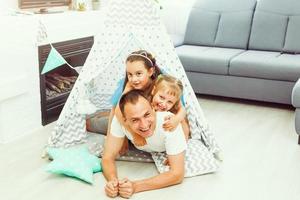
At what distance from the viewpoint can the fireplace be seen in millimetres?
3631

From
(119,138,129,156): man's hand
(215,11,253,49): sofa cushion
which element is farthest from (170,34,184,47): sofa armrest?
(119,138,129,156): man's hand

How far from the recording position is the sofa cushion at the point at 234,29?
465 centimetres

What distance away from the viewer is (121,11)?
121 inches

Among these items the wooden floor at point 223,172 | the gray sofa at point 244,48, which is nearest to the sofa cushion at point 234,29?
the gray sofa at point 244,48

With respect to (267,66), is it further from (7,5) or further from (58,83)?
(7,5)

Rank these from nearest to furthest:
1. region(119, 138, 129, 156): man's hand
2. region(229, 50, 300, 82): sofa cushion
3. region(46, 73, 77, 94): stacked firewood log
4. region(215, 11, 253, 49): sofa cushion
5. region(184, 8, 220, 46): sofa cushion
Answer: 1. region(119, 138, 129, 156): man's hand
2. region(229, 50, 300, 82): sofa cushion
3. region(46, 73, 77, 94): stacked firewood log
4. region(215, 11, 253, 49): sofa cushion
5. region(184, 8, 220, 46): sofa cushion

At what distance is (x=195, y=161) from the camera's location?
2.76 metres

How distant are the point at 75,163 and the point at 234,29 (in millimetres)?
2721

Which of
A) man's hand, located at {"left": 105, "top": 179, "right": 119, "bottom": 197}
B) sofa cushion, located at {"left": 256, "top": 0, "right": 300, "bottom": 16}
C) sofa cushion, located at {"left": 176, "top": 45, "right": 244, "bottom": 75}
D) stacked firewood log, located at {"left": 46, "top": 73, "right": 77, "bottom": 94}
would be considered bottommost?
man's hand, located at {"left": 105, "top": 179, "right": 119, "bottom": 197}

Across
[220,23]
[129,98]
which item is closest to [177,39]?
[220,23]

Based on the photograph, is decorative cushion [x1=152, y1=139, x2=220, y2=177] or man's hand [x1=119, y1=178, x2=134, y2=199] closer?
man's hand [x1=119, y1=178, x2=134, y2=199]

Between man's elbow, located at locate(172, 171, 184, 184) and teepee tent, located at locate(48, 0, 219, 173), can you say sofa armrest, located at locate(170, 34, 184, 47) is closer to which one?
teepee tent, located at locate(48, 0, 219, 173)

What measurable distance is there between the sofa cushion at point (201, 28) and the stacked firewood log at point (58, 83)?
155 cm

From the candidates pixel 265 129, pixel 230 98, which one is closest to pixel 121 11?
pixel 265 129
